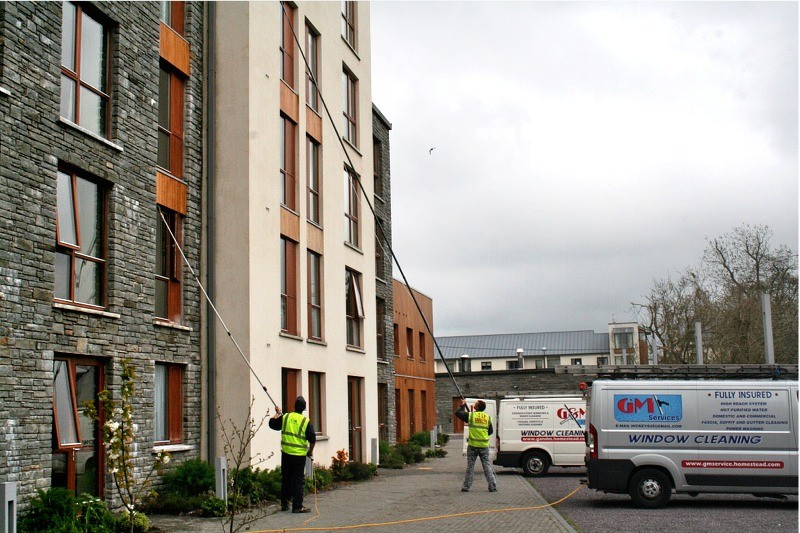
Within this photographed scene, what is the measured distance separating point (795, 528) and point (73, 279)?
38.0ft

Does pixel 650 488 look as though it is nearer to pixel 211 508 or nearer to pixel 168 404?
pixel 211 508

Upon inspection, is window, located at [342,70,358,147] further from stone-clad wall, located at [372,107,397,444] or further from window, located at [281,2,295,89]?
stone-clad wall, located at [372,107,397,444]

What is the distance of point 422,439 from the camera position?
39.6 meters

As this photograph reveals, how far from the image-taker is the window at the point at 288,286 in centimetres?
2159

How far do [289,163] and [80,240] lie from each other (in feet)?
26.7

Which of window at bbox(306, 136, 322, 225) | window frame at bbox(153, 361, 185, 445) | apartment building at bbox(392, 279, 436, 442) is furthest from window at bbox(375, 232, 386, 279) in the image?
window frame at bbox(153, 361, 185, 445)

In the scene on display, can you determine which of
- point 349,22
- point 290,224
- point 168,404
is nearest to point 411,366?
point 349,22

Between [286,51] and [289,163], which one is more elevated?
[286,51]

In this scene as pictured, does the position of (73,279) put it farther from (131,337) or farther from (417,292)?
(417,292)

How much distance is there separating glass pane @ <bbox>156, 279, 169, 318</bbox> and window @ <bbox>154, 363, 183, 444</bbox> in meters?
0.96

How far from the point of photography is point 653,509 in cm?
1636

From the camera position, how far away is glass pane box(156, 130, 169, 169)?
59.7 feet

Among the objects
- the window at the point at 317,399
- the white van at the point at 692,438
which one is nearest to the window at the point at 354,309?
the window at the point at 317,399

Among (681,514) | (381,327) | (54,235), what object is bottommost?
(681,514)
